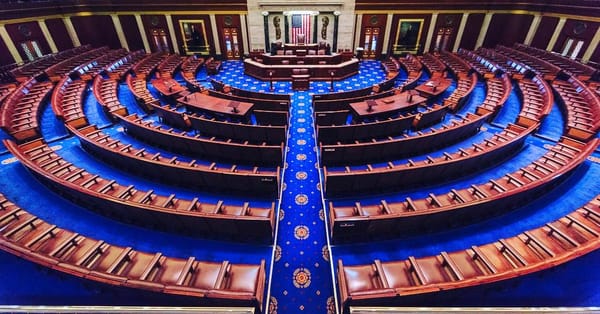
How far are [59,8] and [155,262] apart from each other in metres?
19.2

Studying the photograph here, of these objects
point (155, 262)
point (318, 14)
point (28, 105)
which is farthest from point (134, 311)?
point (318, 14)

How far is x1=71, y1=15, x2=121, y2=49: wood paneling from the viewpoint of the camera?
15164 millimetres

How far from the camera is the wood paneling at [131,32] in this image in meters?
15.7

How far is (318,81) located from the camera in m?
13.0

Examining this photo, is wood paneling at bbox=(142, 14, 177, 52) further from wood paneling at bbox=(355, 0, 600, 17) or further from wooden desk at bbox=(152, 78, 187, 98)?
wood paneling at bbox=(355, 0, 600, 17)

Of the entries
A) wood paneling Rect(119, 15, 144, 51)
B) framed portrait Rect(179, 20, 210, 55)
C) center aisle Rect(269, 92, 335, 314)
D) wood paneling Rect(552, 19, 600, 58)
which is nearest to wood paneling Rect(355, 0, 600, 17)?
wood paneling Rect(552, 19, 600, 58)

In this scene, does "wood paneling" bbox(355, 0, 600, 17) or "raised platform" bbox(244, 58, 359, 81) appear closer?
"raised platform" bbox(244, 58, 359, 81)

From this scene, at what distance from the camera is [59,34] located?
14367 mm

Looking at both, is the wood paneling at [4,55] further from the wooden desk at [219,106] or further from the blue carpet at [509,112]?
the blue carpet at [509,112]

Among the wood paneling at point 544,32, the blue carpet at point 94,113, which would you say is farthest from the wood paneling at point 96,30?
the wood paneling at point 544,32

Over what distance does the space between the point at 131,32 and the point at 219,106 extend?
44.4 ft

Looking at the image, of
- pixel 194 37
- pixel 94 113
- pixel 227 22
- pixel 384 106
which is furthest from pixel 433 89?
pixel 194 37

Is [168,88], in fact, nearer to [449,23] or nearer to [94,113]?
[94,113]

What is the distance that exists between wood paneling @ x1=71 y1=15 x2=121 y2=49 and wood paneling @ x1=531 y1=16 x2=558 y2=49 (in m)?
26.3
